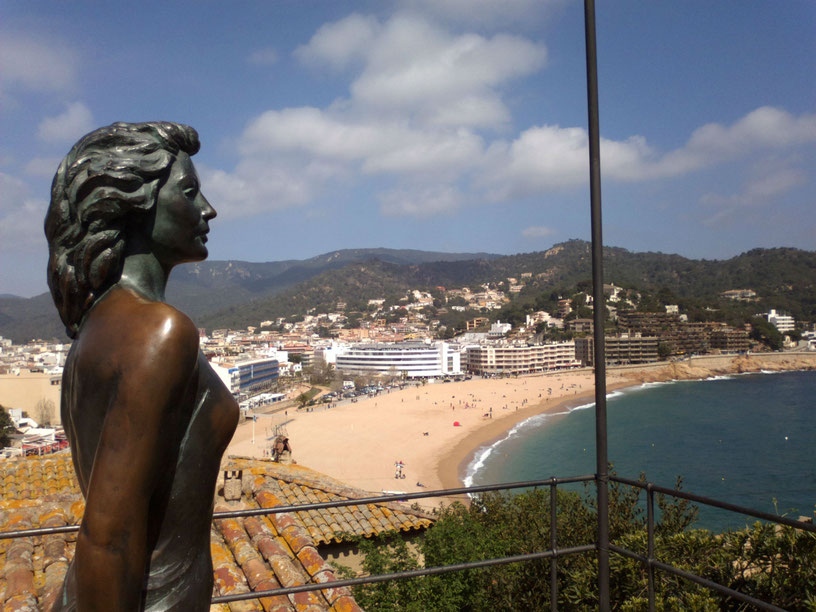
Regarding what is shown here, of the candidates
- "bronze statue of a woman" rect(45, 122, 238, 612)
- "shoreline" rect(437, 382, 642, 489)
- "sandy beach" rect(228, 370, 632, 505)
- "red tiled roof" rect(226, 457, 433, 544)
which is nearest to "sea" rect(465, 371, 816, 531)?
"shoreline" rect(437, 382, 642, 489)

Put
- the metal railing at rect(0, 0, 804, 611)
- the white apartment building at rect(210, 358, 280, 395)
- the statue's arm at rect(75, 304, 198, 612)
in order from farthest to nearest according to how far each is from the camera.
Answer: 1. the white apartment building at rect(210, 358, 280, 395)
2. the metal railing at rect(0, 0, 804, 611)
3. the statue's arm at rect(75, 304, 198, 612)

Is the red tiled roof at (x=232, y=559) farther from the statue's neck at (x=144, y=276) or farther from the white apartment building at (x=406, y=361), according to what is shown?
the white apartment building at (x=406, y=361)

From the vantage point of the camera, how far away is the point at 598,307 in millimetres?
2730

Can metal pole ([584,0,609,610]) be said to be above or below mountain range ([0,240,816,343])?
below

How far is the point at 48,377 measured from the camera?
4041 centimetres

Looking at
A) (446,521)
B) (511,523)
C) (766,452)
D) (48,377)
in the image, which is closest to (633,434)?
(766,452)

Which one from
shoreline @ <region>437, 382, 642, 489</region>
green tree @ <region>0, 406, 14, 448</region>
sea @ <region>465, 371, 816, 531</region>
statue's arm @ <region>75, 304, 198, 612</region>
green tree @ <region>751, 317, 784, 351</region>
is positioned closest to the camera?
statue's arm @ <region>75, 304, 198, 612</region>

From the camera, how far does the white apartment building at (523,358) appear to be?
6481cm

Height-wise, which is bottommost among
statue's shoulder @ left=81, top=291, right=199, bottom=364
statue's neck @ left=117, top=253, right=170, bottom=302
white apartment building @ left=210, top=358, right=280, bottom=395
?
white apartment building @ left=210, top=358, right=280, bottom=395

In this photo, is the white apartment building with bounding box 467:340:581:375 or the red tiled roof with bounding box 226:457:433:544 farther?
the white apartment building with bounding box 467:340:581:375

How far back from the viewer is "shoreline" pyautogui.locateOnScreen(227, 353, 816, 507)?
82.5 feet

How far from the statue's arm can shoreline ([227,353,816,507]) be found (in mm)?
16948

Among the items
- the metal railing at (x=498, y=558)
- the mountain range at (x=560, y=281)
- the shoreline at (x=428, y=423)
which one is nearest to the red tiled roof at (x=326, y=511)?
the metal railing at (x=498, y=558)

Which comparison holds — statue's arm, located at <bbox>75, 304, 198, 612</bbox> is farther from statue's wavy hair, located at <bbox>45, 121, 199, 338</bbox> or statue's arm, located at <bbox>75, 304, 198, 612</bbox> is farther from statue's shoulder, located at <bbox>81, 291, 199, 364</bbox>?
statue's wavy hair, located at <bbox>45, 121, 199, 338</bbox>
